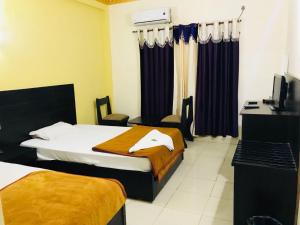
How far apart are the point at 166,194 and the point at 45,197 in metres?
1.45

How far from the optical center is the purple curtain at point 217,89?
418cm

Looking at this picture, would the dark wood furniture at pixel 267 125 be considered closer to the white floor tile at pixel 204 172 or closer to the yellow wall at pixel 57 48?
the white floor tile at pixel 204 172

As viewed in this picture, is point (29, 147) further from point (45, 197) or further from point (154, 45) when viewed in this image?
point (154, 45)

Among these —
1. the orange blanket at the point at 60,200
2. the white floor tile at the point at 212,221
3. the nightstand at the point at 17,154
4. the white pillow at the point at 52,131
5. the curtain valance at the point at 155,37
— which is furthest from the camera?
the curtain valance at the point at 155,37

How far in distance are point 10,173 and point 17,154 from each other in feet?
2.11

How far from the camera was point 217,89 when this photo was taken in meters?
4.35

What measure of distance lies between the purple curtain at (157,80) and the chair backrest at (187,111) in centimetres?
41

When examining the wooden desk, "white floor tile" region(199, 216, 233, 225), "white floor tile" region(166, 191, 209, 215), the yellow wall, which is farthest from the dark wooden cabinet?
the yellow wall

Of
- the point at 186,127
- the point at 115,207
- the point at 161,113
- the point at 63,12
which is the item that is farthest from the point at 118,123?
the point at 115,207

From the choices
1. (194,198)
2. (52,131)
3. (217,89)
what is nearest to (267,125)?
(194,198)

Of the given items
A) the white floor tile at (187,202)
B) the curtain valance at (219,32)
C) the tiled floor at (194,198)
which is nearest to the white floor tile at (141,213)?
the tiled floor at (194,198)

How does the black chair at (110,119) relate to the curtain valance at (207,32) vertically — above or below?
below

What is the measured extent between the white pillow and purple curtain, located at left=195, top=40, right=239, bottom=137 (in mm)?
2230

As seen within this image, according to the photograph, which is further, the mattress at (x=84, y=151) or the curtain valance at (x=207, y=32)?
the curtain valance at (x=207, y=32)
